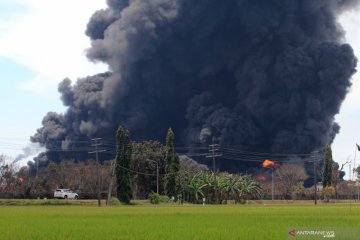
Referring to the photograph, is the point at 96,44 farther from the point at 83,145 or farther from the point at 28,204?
the point at 28,204

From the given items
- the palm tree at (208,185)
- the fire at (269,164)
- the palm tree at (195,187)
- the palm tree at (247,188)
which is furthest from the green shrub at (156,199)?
the fire at (269,164)

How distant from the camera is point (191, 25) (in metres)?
170

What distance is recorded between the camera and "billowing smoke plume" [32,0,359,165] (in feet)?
526

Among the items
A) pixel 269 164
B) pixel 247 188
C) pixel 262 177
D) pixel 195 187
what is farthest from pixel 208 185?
pixel 262 177

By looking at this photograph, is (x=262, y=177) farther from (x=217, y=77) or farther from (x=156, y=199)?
(x=156, y=199)

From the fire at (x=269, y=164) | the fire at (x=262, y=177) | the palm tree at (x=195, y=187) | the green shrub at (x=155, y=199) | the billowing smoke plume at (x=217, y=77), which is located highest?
the billowing smoke plume at (x=217, y=77)

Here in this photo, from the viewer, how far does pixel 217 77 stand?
590 feet

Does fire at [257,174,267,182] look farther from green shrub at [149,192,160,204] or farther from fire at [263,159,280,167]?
green shrub at [149,192,160,204]

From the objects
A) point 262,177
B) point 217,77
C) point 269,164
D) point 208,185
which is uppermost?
point 217,77

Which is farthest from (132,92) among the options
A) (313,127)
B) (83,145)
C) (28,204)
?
(28,204)

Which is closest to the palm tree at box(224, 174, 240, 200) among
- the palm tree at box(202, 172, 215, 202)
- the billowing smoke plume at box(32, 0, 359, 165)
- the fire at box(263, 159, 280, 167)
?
the palm tree at box(202, 172, 215, 202)

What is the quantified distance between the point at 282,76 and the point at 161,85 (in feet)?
115

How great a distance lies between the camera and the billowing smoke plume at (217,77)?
526 ft

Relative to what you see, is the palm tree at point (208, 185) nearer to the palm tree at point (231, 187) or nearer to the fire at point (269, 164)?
the palm tree at point (231, 187)
